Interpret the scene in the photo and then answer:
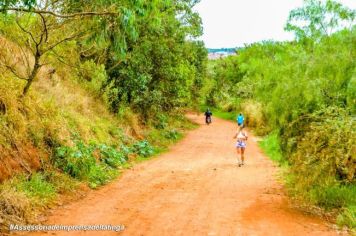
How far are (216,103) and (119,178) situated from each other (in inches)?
1850

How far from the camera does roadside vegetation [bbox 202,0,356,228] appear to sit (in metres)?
10.2

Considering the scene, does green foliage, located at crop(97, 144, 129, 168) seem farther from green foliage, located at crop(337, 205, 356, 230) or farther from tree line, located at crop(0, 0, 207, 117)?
green foliage, located at crop(337, 205, 356, 230)

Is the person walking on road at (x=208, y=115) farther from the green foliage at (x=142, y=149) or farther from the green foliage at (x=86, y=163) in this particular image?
the green foliage at (x=86, y=163)

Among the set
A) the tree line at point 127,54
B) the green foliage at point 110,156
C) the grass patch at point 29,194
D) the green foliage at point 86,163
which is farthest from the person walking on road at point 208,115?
the grass patch at point 29,194

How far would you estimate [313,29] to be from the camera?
42.9 ft

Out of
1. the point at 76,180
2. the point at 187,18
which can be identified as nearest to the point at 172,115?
the point at 187,18

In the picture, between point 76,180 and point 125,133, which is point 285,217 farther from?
point 125,133

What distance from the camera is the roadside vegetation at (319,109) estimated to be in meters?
10.2

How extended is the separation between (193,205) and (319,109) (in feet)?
13.0

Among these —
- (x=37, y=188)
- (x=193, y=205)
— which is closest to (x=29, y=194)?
(x=37, y=188)

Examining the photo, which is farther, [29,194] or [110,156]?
[110,156]

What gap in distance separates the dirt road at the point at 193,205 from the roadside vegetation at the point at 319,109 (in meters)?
0.92

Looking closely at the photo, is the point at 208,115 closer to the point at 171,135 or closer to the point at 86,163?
the point at 171,135

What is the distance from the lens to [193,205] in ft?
35.5
